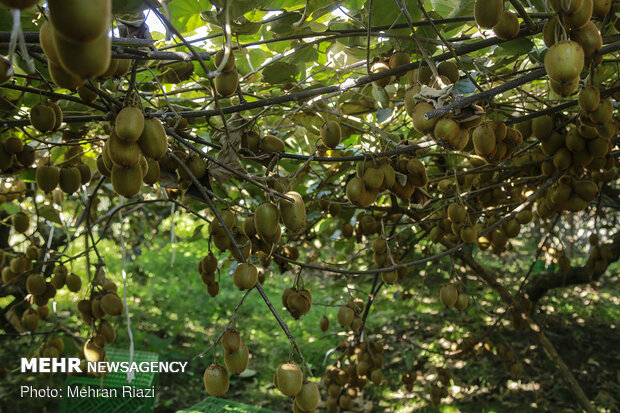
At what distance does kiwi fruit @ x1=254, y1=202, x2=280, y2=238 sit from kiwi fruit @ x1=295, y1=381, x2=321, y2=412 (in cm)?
35

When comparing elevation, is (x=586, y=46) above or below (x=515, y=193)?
below

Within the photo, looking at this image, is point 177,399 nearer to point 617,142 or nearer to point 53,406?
point 53,406

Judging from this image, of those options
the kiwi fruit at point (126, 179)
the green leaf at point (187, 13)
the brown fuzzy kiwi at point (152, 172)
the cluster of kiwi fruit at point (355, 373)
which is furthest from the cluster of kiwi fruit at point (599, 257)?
the kiwi fruit at point (126, 179)

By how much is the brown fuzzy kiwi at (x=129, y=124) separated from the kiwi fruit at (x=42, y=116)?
38 cm

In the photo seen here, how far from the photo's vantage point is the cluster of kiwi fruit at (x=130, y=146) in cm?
71

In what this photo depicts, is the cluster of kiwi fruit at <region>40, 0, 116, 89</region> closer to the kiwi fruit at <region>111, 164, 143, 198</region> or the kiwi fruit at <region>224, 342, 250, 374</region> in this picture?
the kiwi fruit at <region>111, 164, 143, 198</region>

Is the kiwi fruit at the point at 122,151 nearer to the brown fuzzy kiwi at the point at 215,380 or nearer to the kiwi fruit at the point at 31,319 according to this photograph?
the brown fuzzy kiwi at the point at 215,380

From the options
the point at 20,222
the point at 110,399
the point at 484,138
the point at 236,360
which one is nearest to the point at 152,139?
the point at 236,360

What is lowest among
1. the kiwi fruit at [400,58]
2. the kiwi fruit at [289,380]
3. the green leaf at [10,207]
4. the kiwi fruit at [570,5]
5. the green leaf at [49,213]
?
the kiwi fruit at [289,380]

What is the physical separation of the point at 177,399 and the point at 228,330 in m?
3.20

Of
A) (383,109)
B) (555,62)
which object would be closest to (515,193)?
(383,109)

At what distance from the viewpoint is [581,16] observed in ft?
2.31

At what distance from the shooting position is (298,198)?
3.21ft

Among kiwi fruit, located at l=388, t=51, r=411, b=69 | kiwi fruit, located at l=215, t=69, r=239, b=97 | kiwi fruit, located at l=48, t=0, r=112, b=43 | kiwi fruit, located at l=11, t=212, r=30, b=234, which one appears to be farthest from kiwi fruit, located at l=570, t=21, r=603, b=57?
kiwi fruit, located at l=11, t=212, r=30, b=234
